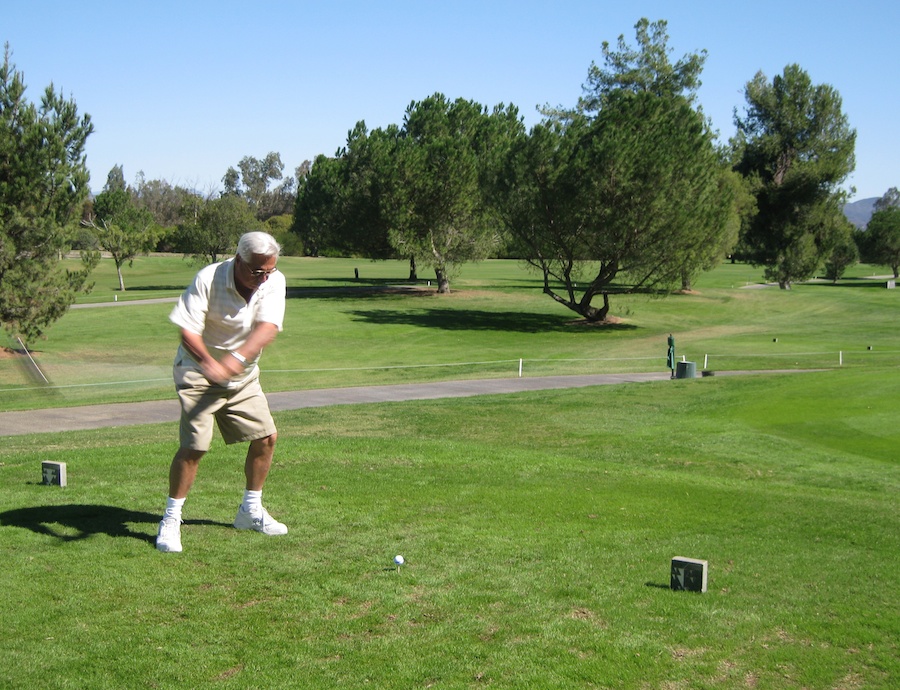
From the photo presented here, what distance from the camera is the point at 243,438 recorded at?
6938 mm

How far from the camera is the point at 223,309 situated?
258 inches

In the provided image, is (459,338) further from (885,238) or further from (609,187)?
(885,238)

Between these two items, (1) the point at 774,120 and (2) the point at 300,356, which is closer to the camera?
(2) the point at 300,356

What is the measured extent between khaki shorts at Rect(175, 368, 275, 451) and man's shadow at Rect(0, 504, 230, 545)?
2.79 feet

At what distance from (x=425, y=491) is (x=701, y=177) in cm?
4432

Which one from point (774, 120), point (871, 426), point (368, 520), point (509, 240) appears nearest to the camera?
point (368, 520)

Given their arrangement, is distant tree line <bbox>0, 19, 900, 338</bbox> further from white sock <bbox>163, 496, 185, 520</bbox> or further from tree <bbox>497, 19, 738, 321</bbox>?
white sock <bbox>163, 496, 185, 520</bbox>

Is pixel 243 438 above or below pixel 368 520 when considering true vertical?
above

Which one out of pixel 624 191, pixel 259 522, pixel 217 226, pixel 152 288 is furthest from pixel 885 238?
pixel 259 522

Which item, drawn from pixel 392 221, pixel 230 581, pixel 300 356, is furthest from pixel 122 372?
pixel 392 221

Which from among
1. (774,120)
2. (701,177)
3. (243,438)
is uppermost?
(774,120)

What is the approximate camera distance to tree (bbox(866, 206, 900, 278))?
95.8 m

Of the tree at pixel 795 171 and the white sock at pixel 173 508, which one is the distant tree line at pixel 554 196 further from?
the white sock at pixel 173 508

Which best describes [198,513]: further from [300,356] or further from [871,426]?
[300,356]
